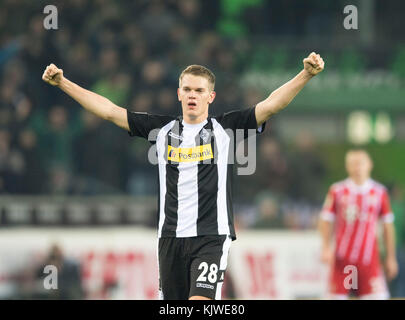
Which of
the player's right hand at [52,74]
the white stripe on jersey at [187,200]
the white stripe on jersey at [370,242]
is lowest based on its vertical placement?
the white stripe on jersey at [370,242]

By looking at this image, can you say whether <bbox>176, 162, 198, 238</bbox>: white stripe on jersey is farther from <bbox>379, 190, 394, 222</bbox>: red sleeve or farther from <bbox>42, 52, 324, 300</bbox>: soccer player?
<bbox>379, 190, 394, 222</bbox>: red sleeve

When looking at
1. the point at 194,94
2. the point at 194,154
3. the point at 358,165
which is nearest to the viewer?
the point at 194,94

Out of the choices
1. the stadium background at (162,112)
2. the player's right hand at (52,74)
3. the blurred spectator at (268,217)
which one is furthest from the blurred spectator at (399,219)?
the player's right hand at (52,74)

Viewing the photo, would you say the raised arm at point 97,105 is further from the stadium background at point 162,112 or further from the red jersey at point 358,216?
the stadium background at point 162,112

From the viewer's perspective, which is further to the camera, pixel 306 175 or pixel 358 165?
pixel 306 175

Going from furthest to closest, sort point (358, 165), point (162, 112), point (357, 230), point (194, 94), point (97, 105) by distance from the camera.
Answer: point (162, 112) → point (357, 230) → point (358, 165) → point (97, 105) → point (194, 94)

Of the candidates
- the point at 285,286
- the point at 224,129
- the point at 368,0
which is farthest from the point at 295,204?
the point at 224,129

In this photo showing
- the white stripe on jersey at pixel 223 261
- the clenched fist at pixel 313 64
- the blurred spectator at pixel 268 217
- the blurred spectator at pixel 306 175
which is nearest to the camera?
the clenched fist at pixel 313 64

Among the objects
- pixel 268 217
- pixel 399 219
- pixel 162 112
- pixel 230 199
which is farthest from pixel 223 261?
pixel 399 219

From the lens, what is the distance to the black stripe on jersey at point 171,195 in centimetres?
616

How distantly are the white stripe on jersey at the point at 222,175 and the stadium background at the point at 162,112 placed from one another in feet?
17.5

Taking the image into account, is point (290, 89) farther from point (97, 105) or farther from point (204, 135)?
point (97, 105)

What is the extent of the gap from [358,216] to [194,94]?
459 cm

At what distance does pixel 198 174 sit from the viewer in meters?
6.16
